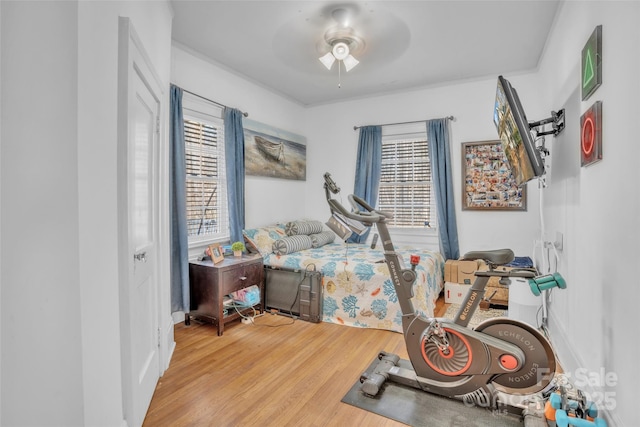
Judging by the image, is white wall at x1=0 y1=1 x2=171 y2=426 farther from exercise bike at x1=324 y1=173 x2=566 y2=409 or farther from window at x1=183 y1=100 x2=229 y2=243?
window at x1=183 y1=100 x2=229 y2=243

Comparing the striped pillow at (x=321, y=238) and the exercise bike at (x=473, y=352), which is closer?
the exercise bike at (x=473, y=352)

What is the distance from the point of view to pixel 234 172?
3664 mm

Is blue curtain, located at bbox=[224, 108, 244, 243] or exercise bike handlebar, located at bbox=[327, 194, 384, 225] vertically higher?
blue curtain, located at bbox=[224, 108, 244, 243]

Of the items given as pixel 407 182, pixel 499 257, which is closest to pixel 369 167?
pixel 407 182

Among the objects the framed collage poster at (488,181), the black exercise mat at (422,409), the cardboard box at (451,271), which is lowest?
the black exercise mat at (422,409)

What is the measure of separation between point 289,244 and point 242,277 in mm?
756

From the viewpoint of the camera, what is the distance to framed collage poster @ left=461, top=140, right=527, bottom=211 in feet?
13.0

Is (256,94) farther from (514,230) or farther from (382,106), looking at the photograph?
(514,230)

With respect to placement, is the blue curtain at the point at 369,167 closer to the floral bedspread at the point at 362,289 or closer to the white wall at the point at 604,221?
the floral bedspread at the point at 362,289

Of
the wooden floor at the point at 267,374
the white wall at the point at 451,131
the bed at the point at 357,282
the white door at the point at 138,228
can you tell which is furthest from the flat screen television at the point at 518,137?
the white door at the point at 138,228

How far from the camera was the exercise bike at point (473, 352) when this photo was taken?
177 centimetres

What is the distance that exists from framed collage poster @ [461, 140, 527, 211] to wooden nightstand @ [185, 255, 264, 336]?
9.68 ft

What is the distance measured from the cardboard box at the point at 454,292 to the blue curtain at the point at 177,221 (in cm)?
289

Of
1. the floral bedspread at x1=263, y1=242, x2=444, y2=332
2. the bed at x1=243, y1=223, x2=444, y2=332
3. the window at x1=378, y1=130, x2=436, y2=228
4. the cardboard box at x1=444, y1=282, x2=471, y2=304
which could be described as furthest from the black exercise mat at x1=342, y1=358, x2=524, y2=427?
the window at x1=378, y1=130, x2=436, y2=228
